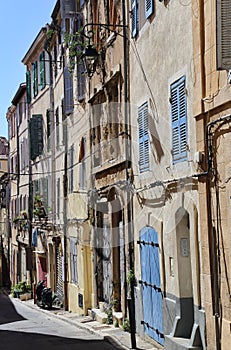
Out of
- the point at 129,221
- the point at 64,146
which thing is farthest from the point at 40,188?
the point at 129,221

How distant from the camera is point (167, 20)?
13.4m

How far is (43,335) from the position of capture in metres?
18.1

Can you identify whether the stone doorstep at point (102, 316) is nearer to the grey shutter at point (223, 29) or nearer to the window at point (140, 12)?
the window at point (140, 12)

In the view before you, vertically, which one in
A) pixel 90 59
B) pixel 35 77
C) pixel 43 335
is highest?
pixel 35 77

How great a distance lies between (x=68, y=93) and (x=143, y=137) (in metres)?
10.3

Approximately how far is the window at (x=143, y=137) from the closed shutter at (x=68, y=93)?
9.40m

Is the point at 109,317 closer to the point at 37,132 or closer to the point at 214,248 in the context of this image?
the point at 214,248

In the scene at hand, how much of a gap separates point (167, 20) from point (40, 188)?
19.8 metres

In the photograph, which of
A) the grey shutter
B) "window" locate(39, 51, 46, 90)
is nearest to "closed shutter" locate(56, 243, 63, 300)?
"window" locate(39, 51, 46, 90)

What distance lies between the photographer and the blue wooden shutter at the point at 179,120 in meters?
12.4

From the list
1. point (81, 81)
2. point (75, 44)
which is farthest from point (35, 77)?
point (75, 44)

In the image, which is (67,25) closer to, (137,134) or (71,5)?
(71,5)

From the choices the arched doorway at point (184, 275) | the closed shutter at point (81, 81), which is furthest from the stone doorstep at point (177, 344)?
the closed shutter at point (81, 81)

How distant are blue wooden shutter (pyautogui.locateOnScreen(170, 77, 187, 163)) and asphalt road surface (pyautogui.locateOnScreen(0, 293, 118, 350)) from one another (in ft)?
16.8
